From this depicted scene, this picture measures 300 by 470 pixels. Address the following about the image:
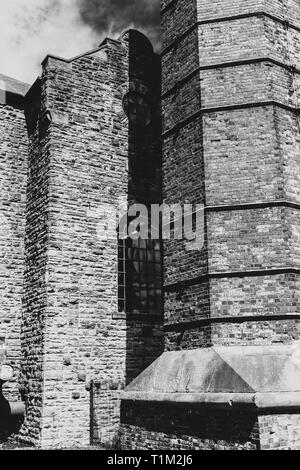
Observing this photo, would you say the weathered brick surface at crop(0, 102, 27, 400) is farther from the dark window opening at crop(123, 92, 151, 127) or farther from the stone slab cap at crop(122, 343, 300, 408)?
the stone slab cap at crop(122, 343, 300, 408)

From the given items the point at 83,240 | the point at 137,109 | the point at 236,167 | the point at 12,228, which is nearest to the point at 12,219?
the point at 12,228

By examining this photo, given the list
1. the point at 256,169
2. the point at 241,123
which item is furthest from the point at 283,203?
the point at 241,123

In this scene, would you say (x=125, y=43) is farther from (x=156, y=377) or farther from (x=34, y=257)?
(x=156, y=377)

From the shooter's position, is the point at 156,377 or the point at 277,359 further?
the point at 156,377

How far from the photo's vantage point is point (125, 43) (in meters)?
11.8

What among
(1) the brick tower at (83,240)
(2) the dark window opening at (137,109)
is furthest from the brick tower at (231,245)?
(2) the dark window opening at (137,109)

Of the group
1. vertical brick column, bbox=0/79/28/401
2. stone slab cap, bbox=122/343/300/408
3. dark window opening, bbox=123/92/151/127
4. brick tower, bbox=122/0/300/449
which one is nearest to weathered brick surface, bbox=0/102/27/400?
vertical brick column, bbox=0/79/28/401

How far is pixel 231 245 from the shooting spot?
773cm

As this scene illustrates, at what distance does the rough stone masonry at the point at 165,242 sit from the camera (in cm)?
716

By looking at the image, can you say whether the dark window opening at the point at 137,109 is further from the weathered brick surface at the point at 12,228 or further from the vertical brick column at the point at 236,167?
the weathered brick surface at the point at 12,228

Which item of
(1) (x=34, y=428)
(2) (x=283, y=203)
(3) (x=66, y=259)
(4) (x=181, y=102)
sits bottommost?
(1) (x=34, y=428)

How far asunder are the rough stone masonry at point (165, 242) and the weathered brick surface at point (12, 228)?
0.03 metres

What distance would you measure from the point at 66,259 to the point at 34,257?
817 millimetres

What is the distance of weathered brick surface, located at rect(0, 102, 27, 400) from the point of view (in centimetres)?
998
